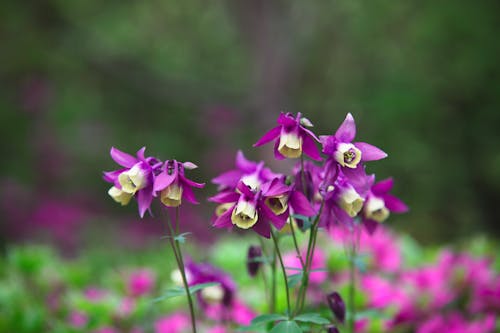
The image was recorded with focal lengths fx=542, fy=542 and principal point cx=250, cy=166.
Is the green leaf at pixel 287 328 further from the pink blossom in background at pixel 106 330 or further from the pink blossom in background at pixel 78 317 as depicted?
the pink blossom in background at pixel 78 317

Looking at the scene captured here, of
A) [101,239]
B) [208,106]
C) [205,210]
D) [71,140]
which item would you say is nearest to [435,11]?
[208,106]

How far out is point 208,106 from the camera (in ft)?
17.1

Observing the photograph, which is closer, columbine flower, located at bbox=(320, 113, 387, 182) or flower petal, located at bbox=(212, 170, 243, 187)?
columbine flower, located at bbox=(320, 113, 387, 182)

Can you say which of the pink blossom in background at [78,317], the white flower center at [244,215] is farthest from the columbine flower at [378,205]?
the pink blossom in background at [78,317]

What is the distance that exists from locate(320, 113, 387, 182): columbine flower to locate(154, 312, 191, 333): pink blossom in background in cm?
76

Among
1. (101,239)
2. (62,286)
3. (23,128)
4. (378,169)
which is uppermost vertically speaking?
(23,128)

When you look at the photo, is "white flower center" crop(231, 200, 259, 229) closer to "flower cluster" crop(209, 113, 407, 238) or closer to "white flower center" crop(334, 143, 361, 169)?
"flower cluster" crop(209, 113, 407, 238)

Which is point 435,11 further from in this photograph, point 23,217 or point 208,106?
point 23,217

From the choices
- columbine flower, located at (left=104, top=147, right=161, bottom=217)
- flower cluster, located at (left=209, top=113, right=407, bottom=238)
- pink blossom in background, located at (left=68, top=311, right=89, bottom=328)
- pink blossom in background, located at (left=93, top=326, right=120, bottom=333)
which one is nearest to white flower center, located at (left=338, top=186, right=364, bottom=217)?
flower cluster, located at (left=209, top=113, right=407, bottom=238)

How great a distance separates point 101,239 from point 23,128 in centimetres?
174

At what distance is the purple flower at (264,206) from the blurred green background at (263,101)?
10.5ft

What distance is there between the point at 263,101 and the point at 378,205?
12.5 feet

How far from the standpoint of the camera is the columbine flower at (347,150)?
88cm

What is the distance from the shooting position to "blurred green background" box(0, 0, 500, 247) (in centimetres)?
444
